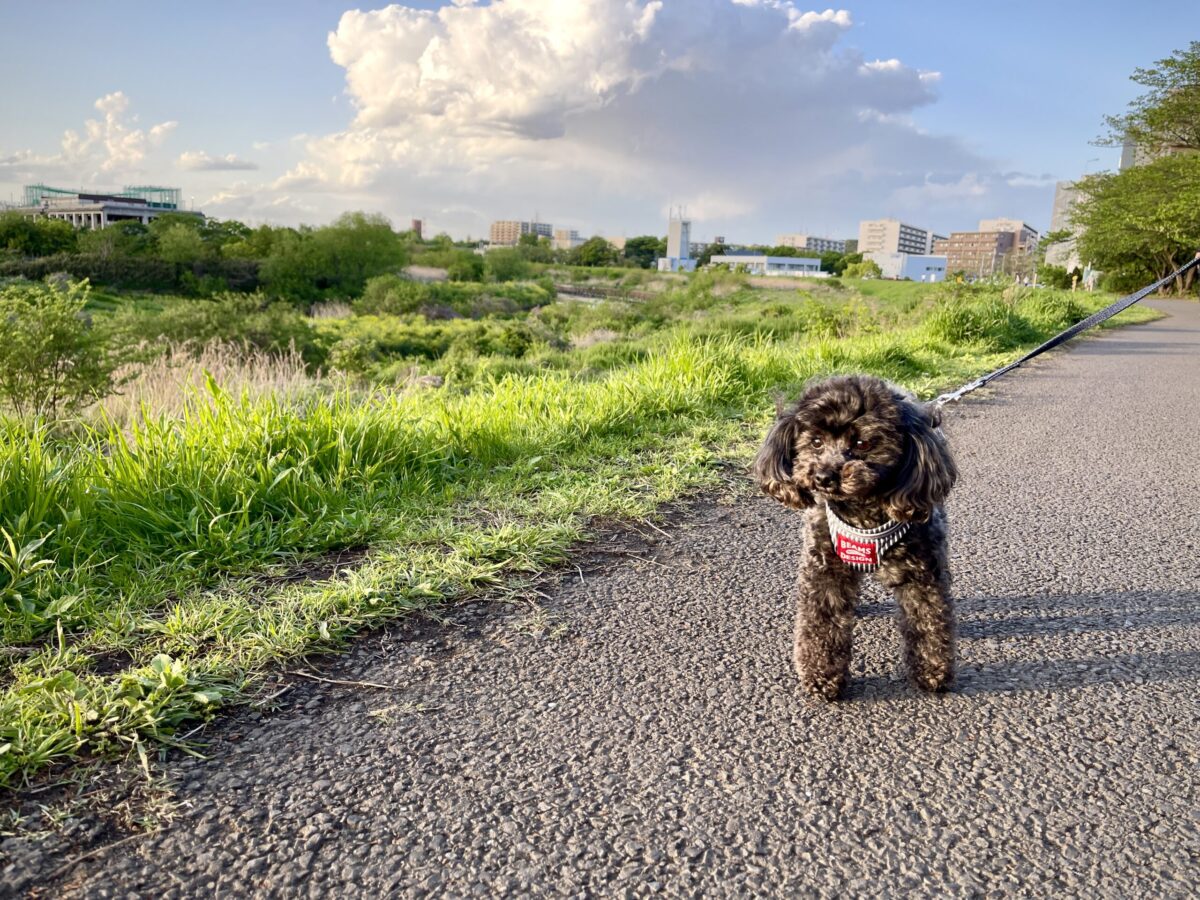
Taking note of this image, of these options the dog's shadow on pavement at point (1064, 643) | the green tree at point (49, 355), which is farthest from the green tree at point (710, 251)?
the dog's shadow on pavement at point (1064, 643)

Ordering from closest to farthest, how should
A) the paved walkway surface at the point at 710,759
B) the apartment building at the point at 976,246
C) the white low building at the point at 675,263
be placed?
the paved walkway surface at the point at 710,759 → the white low building at the point at 675,263 → the apartment building at the point at 976,246

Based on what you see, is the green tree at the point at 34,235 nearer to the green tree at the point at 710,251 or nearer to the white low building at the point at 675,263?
the white low building at the point at 675,263

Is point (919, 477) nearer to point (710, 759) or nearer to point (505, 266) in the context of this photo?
point (710, 759)

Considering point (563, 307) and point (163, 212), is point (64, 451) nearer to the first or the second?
point (563, 307)

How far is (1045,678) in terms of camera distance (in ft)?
8.44

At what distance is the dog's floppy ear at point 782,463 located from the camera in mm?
2570

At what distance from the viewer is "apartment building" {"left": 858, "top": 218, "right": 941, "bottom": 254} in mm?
187125

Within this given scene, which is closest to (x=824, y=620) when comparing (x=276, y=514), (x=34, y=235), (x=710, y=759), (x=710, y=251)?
(x=710, y=759)

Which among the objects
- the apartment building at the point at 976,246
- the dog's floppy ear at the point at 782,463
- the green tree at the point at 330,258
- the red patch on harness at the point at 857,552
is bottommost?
the red patch on harness at the point at 857,552

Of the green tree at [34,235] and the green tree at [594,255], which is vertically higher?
the green tree at [594,255]

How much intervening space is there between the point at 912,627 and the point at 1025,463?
356 centimetres

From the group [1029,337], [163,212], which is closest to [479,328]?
[1029,337]

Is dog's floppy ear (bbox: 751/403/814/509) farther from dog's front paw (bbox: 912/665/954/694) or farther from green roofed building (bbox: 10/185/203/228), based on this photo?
green roofed building (bbox: 10/185/203/228)

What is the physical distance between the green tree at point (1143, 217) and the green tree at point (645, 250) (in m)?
88.8
